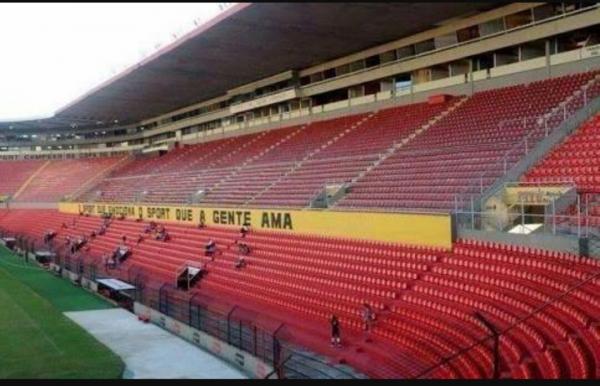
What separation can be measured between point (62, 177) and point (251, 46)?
35.3 m

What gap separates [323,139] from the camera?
1110 inches

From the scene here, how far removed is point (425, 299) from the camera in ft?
43.6

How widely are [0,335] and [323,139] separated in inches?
607

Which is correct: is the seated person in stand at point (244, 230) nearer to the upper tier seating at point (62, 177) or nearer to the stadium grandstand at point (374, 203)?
the stadium grandstand at point (374, 203)

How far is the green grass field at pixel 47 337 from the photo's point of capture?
13.2 metres

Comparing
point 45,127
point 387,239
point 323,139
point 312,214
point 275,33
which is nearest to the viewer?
point 387,239

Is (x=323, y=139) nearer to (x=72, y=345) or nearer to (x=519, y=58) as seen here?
(x=519, y=58)

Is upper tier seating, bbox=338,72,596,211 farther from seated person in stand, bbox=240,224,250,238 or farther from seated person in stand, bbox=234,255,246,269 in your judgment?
seated person in stand, bbox=240,224,250,238

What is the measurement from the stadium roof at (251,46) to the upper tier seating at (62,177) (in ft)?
37.1

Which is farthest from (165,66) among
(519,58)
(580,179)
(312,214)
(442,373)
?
(442,373)

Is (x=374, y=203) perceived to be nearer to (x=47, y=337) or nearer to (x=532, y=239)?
(x=532, y=239)

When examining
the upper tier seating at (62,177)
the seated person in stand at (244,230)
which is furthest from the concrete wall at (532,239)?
the upper tier seating at (62,177)

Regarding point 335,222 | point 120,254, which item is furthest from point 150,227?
point 335,222

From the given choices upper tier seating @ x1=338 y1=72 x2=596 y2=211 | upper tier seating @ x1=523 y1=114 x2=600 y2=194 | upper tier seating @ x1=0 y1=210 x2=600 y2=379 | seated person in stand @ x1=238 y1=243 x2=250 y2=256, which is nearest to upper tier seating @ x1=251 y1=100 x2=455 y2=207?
upper tier seating @ x1=338 y1=72 x2=596 y2=211
